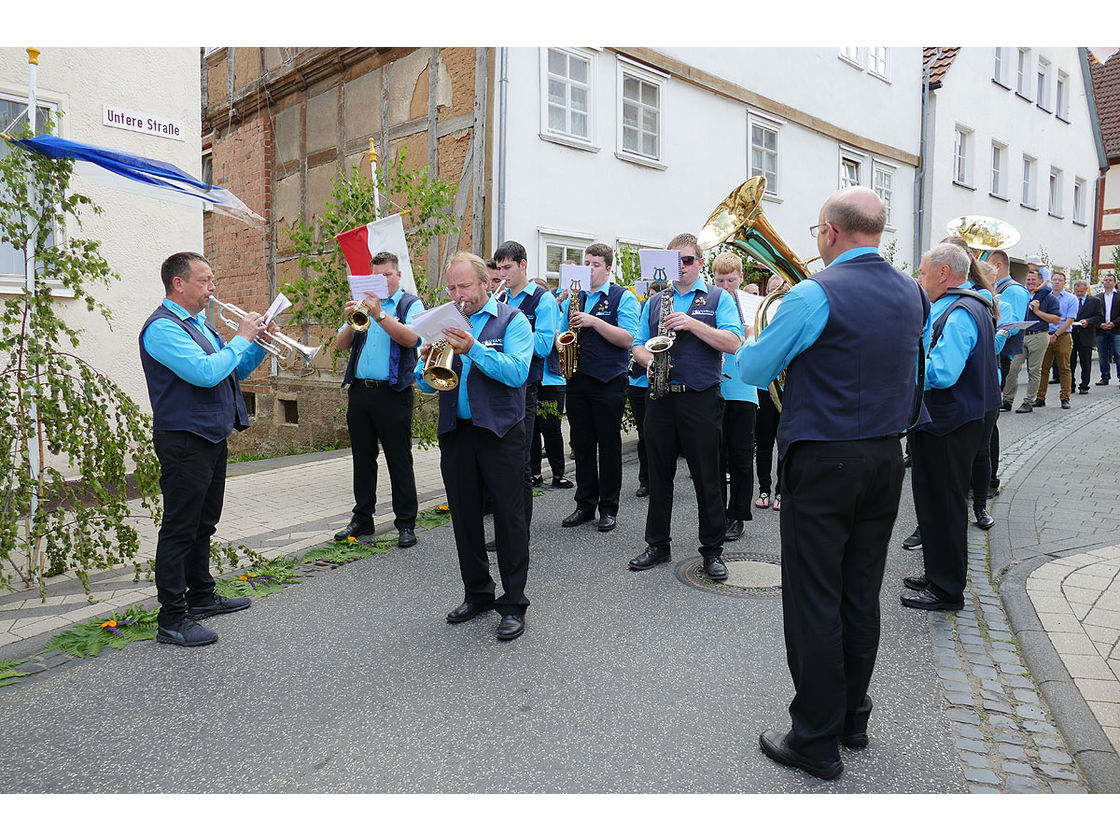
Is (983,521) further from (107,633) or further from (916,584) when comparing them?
(107,633)

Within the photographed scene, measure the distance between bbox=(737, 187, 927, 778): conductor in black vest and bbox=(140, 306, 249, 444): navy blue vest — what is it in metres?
2.98

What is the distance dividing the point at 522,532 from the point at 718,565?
146 centimetres

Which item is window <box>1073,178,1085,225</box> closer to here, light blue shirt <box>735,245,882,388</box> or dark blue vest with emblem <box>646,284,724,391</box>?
dark blue vest with emblem <box>646,284,724,391</box>

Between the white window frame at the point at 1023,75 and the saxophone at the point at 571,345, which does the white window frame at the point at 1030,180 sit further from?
the saxophone at the point at 571,345

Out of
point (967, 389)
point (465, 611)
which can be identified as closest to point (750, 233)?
point (967, 389)

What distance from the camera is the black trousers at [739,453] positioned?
21.2 ft

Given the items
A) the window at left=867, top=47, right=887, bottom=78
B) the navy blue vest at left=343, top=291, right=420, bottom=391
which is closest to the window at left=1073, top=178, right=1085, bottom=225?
the window at left=867, top=47, right=887, bottom=78

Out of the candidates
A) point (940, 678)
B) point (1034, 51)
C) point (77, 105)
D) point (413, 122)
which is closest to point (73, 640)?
point (940, 678)

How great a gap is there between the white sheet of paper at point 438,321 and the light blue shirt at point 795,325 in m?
1.64

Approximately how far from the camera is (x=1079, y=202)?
27531mm

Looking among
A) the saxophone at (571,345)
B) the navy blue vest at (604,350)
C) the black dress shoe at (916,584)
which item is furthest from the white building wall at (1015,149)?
the black dress shoe at (916,584)

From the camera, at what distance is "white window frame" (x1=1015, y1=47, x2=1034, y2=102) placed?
2344 cm

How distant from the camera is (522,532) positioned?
4691 mm

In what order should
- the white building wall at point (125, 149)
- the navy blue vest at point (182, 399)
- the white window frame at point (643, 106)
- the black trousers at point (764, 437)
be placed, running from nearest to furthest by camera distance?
the navy blue vest at point (182, 399), the black trousers at point (764, 437), the white building wall at point (125, 149), the white window frame at point (643, 106)
